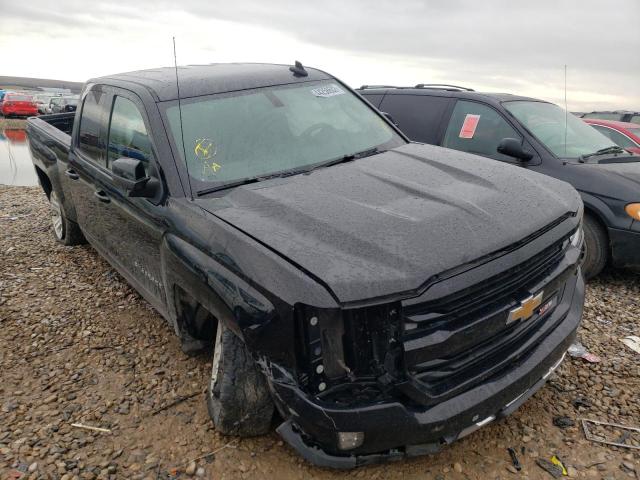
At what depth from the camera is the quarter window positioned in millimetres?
3836

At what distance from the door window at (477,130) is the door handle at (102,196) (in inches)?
131

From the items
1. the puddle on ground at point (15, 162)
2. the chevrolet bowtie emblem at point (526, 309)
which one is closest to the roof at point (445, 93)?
the chevrolet bowtie emblem at point (526, 309)

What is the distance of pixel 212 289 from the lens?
2275 millimetres

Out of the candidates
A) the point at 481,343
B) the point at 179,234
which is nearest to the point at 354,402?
the point at 481,343

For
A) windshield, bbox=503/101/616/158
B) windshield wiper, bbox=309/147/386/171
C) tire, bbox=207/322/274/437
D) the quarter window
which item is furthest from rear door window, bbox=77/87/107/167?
windshield, bbox=503/101/616/158

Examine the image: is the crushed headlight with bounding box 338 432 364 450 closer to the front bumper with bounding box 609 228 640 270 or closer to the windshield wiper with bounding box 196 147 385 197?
the windshield wiper with bounding box 196 147 385 197

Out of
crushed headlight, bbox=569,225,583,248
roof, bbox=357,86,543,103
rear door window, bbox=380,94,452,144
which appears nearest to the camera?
crushed headlight, bbox=569,225,583,248

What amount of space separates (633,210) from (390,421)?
129 inches

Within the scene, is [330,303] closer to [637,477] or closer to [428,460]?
[428,460]

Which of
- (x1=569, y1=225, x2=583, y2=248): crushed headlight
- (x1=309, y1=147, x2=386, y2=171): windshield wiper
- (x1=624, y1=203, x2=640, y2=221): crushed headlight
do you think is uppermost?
(x1=309, y1=147, x2=386, y2=171): windshield wiper

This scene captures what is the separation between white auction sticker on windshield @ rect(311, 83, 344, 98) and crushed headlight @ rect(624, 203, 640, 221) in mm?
2502

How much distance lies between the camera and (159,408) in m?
2.95

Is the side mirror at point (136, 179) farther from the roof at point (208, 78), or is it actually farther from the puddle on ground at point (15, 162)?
the puddle on ground at point (15, 162)

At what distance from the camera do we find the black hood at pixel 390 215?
1.96 meters
